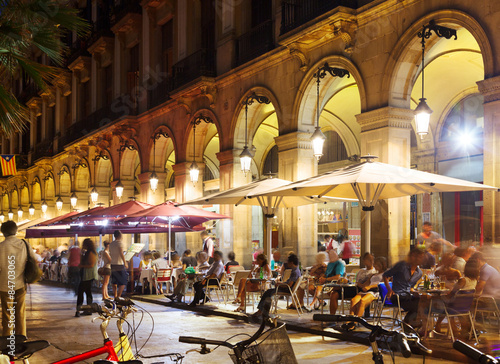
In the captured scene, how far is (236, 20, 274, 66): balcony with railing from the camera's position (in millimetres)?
17547

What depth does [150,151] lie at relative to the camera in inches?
994

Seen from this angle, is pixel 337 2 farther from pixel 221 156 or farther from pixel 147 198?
pixel 147 198

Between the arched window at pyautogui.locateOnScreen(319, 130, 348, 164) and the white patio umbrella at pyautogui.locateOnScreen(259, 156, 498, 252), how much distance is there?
10.2m

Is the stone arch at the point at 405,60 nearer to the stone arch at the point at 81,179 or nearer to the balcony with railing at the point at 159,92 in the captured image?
the balcony with railing at the point at 159,92

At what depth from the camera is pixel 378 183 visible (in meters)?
10.1

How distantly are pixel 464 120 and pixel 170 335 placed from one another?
11.2 m

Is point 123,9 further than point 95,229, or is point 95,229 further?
point 123,9

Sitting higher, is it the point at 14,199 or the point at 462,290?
the point at 14,199

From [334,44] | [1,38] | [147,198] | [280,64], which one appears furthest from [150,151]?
[1,38]

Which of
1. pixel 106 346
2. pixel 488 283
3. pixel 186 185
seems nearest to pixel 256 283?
pixel 488 283

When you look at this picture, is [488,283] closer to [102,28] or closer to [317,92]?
[317,92]

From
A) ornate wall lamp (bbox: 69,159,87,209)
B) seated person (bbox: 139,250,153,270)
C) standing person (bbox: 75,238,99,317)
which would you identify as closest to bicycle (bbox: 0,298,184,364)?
standing person (bbox: 75,238,99,317)

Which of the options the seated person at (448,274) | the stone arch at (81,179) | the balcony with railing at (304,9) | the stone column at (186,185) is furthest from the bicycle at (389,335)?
the stone arch at (81,179)

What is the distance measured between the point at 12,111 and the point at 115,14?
2259 cm
